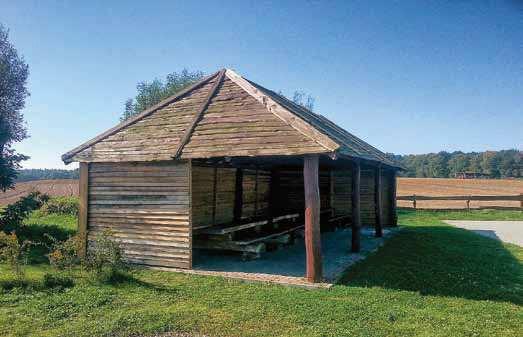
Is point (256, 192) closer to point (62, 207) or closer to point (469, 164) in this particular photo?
point (62, 207)

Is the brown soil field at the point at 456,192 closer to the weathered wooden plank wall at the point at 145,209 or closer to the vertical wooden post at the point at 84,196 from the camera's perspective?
the weathered wooden plank wall at the point at 145,209

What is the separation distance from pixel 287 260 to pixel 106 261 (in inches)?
164

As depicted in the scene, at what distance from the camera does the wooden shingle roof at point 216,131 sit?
8164mm

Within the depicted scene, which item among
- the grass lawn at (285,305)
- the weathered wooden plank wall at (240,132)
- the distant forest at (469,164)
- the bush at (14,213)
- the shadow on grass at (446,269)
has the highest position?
the distant forest at (469,164)

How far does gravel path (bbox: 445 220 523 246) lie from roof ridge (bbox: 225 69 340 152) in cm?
897

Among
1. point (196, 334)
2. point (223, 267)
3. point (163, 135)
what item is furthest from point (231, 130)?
point (196, 334)

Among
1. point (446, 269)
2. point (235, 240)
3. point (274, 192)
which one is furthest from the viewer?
point (274, 192)

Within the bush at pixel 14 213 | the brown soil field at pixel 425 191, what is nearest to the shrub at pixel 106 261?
the bush at pixel 14 213

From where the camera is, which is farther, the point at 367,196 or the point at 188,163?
the point at 367,196

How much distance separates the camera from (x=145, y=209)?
31.6ft

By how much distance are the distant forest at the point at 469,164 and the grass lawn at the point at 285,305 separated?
6780 cm

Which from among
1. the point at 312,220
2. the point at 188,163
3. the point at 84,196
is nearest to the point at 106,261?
the point at 84,196

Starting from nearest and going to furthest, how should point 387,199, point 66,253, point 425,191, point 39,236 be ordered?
point 66,253 → point 39,236 → point 387,199 → point 425,191

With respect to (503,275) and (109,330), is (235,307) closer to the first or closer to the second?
(109,330)
